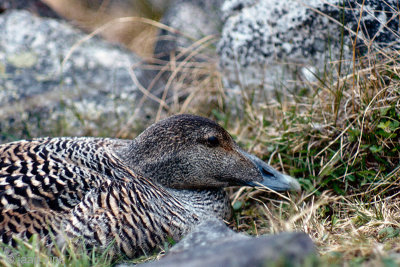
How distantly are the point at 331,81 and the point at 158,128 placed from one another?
1.27 m

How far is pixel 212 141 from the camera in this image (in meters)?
2.64

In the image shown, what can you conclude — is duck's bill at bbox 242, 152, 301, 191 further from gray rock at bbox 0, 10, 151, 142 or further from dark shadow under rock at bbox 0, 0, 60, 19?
dark shadow under rock at bbox 0, 0, 60, 19

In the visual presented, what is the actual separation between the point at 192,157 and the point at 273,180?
55cm

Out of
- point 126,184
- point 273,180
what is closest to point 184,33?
point 273,180

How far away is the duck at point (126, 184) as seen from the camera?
2184 millimetres

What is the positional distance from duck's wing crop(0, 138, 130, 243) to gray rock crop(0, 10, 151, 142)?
4.17 feet

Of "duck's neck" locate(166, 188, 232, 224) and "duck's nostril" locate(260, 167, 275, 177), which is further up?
"duck's nostril" locate(260, 167, 275, 177)

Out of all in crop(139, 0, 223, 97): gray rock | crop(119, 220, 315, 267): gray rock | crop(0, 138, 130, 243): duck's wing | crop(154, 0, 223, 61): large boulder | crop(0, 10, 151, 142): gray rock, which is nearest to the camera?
crop(119, 220, 315, 267): gray rock

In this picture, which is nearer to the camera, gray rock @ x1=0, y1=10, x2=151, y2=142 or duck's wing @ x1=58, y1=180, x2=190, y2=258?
duck's wing @ x1=58, y1=180, x2=190, y2=258

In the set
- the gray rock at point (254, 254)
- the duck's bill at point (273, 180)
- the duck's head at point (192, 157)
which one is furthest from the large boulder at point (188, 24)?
the gray rock at point (254, 254)

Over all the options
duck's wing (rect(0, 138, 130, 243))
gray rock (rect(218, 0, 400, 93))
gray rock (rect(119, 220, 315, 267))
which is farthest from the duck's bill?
gray rock (rect(119, 220, 315, 267))

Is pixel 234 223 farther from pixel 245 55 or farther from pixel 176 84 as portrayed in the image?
pixel 176 84

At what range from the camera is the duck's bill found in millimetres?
2654

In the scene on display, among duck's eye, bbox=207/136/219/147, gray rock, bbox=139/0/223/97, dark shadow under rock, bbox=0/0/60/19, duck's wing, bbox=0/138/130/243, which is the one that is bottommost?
duck's wing, bbox=0/138/130/243
